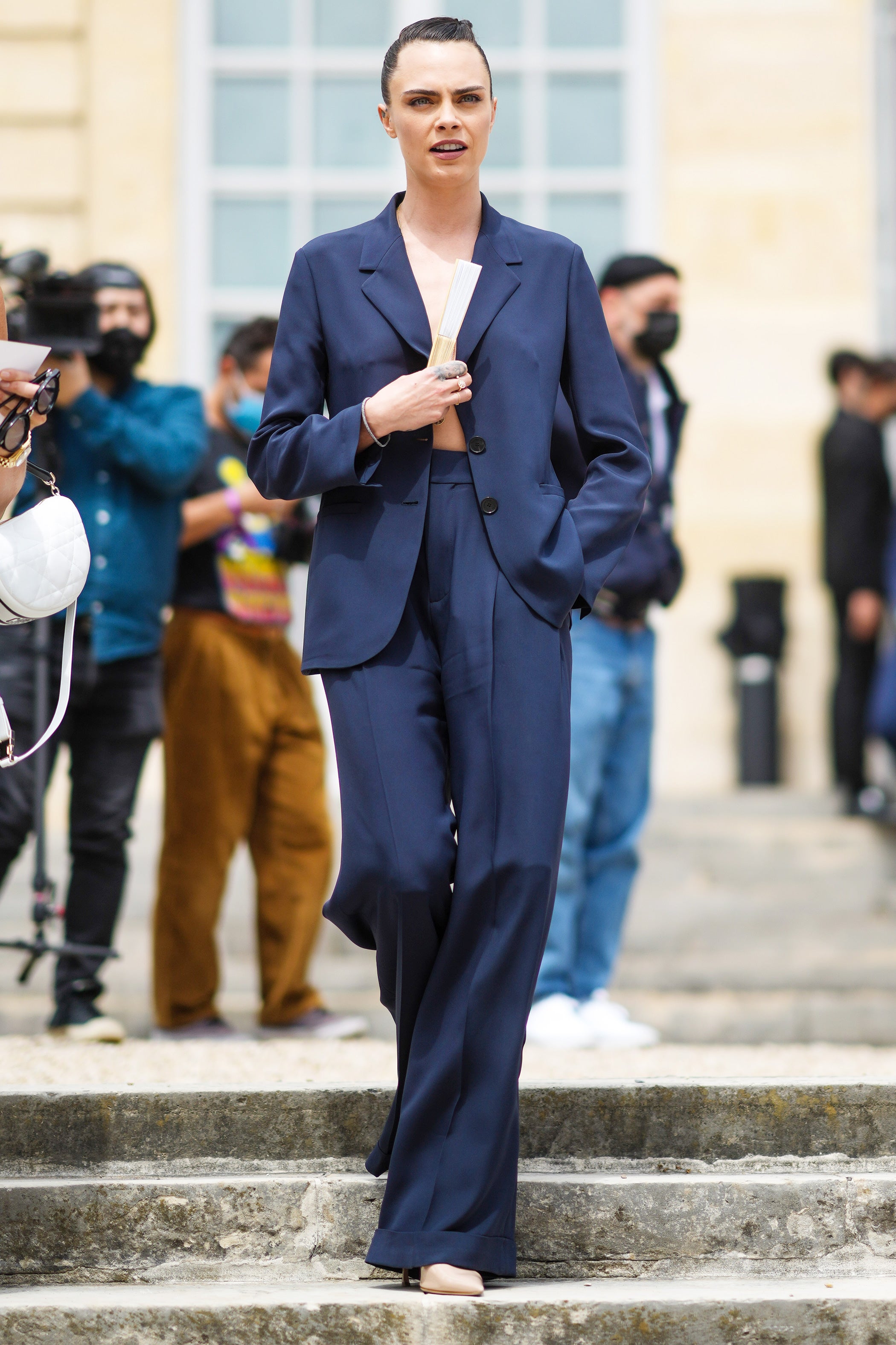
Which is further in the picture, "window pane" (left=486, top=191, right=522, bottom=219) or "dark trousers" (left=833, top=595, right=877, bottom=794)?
"window pane" (left=486, top=191, right=522, bottom=219)

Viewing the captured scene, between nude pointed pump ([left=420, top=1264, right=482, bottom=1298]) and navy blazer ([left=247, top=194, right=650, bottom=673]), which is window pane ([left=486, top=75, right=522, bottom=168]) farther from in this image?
nude pointed pump ([left=420, top=1264, right=482, bottom=1298])

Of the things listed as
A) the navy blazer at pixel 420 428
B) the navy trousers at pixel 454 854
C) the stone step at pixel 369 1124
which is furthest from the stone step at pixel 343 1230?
the navy blazer at pixel 420 428

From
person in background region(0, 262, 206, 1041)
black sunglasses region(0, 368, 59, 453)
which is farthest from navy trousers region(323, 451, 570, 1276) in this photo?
person in background region(0, 262, 206, 1041)

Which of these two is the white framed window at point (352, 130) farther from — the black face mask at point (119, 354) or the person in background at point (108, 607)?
the person in background at point (108, 607)

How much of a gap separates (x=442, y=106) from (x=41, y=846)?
2301 mm

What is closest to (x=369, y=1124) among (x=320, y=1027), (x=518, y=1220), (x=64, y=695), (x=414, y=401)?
(x=518, y=1220)

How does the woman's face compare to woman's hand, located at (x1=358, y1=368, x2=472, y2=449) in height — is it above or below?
above

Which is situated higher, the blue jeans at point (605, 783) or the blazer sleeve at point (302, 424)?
the blazer sleeve at point (302, 424)

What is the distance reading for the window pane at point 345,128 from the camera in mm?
8969

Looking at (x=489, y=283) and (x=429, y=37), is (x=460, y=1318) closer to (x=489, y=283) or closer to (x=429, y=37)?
(x=489, y=283)

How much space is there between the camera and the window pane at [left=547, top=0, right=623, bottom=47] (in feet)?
29.2

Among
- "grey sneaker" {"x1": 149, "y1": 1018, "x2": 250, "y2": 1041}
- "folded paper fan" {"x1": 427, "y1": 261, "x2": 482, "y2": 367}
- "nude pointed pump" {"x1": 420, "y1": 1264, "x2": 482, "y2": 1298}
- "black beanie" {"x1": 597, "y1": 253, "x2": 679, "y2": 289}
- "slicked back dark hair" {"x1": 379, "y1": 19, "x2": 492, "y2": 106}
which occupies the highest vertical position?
"black beanie" {"x1": 597, "y1": 253, "x2": 679, "y2": 289}

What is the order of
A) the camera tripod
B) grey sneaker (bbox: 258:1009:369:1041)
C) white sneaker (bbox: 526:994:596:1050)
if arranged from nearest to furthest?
1. the camera tripod
2. white sneaker (bbox: 526:994:596:1050)
3. grey sneaker (bbox: 258:1009:369:1041)

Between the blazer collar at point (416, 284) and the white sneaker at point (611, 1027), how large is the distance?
2207mm
